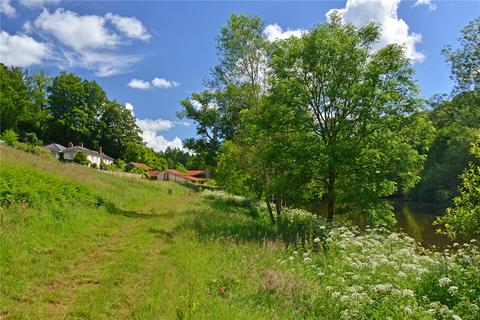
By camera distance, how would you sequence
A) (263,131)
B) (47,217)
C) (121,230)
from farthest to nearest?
(263,131)
(121,230)
(47,217)

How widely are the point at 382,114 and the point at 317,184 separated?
188 inches

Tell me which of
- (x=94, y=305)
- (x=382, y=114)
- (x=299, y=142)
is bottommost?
(x=94, y=305)

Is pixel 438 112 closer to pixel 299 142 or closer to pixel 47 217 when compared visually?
pixel 299 142

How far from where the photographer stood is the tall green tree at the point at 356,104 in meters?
16.0

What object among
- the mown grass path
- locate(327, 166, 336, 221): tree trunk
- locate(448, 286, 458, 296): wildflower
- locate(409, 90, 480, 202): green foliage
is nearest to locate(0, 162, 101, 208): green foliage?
the mown grass path

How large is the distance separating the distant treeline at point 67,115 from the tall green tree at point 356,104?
2378 inches

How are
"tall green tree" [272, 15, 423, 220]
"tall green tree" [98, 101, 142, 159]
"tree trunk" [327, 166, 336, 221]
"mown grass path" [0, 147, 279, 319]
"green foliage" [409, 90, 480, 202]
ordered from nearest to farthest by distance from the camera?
"mown grass path" [0, 147, 279, 319]
"tall green tree" [272, 15, 423, 220]
"tree trunk" [327, 166, 336, 221]
"green foliage" [409, 90, 480, 202]
"tall green tree" [98, 101, 142, 159]

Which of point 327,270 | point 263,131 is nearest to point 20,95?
point 263,131

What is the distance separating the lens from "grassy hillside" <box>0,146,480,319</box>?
5.90 m

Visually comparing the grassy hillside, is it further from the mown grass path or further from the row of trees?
the row of trees

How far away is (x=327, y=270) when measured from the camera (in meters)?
7.86

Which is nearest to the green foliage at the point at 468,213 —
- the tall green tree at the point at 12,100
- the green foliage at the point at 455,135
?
the green foliage at the point at 455,135

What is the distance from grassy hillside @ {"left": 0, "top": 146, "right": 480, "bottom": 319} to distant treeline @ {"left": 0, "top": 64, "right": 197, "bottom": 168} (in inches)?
2402

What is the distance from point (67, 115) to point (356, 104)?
261 feet
